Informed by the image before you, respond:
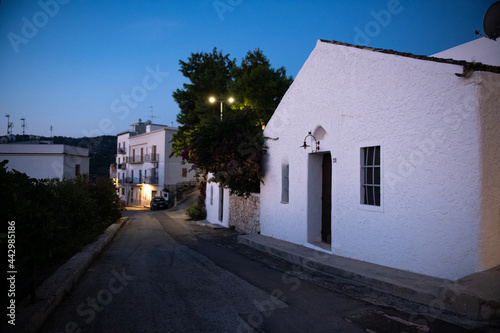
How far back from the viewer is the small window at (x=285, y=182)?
35.7 feet

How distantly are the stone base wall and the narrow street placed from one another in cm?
439

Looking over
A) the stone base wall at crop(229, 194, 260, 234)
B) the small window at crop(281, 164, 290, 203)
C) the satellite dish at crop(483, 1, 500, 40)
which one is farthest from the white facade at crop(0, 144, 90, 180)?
the satellite dish at crop(483, 1, 500, 40)

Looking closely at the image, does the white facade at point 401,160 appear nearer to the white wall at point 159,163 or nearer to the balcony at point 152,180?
the white wall at point 159,163

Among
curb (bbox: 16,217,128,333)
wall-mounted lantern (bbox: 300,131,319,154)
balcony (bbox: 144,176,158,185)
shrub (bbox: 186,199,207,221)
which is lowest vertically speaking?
shrub (bbox: 186,199,207,221)

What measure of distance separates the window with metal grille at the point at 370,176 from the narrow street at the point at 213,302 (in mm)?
2181

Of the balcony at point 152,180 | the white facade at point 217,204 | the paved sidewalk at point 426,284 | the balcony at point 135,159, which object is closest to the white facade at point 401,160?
the paved sidewalk at point 426,284

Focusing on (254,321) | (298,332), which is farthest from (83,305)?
(298,332)

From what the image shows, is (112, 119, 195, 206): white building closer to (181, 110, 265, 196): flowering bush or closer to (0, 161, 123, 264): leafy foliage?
(181, 110, 265, 196): flowering bush

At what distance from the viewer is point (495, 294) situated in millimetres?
4355

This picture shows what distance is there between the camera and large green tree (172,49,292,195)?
12141 millimetres

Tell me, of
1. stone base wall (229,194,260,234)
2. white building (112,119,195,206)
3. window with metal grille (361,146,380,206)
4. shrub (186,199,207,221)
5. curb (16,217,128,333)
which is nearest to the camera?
curb (16,217,128,333)

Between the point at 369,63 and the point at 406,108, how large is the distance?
154 cm

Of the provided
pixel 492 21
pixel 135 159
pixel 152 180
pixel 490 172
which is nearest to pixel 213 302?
pixel 490 172

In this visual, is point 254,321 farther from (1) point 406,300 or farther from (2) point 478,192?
(2) point 478,192
